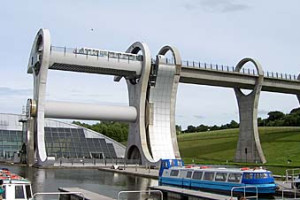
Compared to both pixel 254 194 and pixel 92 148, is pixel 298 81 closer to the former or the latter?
pixel 92 148

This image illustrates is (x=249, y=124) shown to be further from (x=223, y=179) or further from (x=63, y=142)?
(x=223, y=179)

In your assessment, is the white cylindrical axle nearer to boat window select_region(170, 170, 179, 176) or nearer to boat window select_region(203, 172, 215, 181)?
boat window select_region(170, 170, 179, 176)

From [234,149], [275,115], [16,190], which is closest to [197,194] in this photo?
[16,190]

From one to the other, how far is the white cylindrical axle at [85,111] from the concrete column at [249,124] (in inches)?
883

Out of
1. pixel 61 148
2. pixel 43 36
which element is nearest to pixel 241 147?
pixel 61 148

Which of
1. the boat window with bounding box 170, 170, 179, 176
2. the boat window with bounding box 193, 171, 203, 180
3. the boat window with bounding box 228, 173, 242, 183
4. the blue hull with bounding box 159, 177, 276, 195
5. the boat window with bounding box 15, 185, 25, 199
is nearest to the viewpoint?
the boat window with bounding box 15, 185, 25, 199

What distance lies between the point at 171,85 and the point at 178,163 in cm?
2812

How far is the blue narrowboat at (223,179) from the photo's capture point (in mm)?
27406

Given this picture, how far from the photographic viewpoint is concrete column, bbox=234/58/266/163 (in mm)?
73312

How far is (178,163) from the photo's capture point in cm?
3862

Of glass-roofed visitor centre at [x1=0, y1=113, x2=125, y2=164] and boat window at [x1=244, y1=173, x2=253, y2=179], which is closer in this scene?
boat window at [x1=244, y1=173, x2=253, y2=179]

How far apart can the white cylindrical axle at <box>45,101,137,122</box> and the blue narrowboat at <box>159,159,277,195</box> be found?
26179mm

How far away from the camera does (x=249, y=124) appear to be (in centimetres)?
A: 7475

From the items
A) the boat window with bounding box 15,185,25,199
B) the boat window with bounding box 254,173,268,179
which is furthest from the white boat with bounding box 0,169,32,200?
the boat window with bounding box 254,173,268,179
